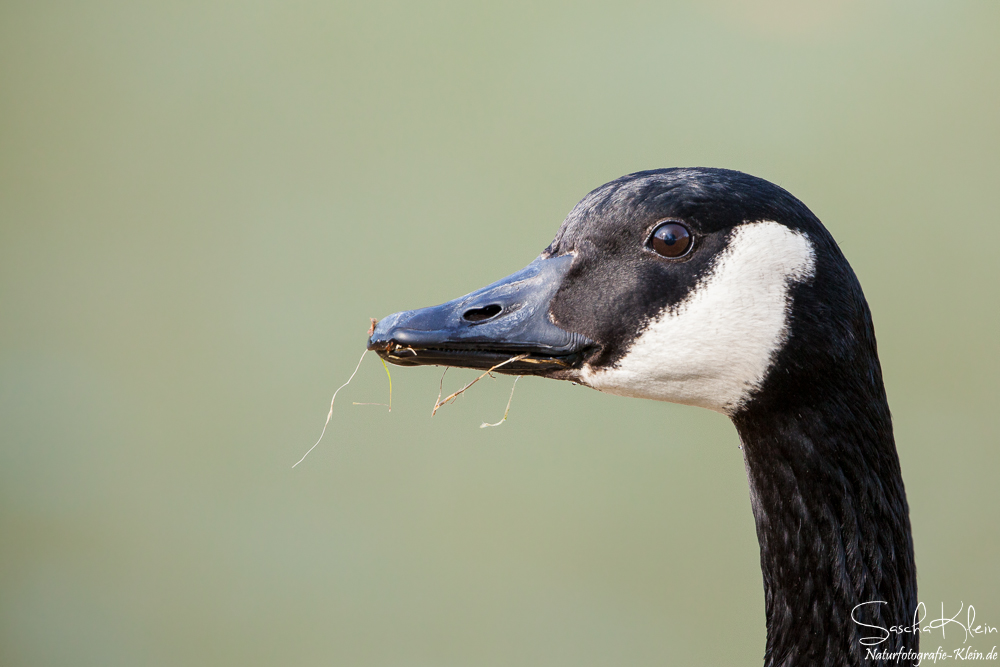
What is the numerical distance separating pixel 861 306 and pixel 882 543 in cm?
46

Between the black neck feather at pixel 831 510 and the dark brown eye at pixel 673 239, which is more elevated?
the dark brown eye at pixel 673 239

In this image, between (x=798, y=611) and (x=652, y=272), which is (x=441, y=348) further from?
(x=798, y=611)

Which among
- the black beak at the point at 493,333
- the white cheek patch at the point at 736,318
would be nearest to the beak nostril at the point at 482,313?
the black beak at the point at 493,333

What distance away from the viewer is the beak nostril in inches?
56.8

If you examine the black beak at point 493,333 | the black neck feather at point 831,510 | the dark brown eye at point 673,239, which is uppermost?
the dark brown eye at point 673,239

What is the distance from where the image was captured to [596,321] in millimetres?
1441

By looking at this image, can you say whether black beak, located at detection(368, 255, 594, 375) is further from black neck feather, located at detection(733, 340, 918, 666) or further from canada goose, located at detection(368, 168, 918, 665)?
black neck feather, located at detection(733, 340, 918, 666)

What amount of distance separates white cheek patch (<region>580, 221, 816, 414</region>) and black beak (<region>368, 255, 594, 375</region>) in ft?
0.47

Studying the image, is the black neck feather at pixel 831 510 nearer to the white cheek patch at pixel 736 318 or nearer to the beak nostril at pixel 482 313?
the white cheek patch at pixel 736 318

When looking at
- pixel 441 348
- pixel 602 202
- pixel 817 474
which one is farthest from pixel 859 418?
pixel 441 348

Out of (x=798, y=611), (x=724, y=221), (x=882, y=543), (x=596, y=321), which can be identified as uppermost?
(x=724, y=221)

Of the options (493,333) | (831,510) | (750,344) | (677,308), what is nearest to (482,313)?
(493,333)

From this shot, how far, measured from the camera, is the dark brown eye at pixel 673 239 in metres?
1.41

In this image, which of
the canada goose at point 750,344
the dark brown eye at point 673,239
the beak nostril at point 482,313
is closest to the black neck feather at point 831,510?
the canada goose at point 750,344
